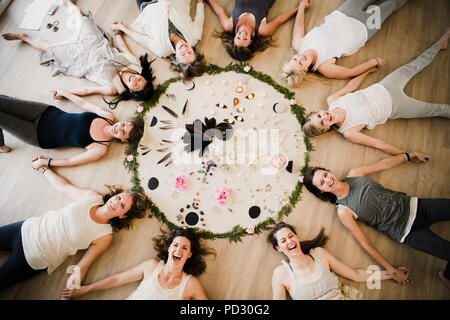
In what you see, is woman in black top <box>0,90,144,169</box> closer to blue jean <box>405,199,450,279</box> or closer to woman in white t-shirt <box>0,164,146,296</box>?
woman in white t-shirt <box>0,164,146,296</box>

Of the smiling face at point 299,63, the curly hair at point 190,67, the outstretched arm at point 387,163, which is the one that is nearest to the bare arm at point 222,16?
the curly hair at point 190,67

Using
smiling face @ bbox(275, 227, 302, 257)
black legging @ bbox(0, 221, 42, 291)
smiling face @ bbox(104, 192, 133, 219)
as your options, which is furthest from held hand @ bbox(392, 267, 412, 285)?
black legging @ bbox(0, 221, 42, 291)

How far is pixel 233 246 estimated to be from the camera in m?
2.59

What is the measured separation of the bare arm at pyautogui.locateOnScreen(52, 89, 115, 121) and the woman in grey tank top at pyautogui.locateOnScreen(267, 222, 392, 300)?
2.22 meters

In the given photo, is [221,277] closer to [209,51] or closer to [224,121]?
[224,121]

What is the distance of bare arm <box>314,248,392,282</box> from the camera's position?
2396 mm

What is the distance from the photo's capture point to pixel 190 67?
9.71 feet

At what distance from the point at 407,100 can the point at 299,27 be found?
148 centimetres

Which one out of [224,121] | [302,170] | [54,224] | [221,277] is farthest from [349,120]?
[54,224]

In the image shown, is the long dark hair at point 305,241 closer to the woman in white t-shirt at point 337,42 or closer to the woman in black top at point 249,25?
the woman in white t-shirt at point 337,42

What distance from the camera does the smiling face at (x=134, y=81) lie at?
2801mm

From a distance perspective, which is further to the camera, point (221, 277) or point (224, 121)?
point (224, 121)
